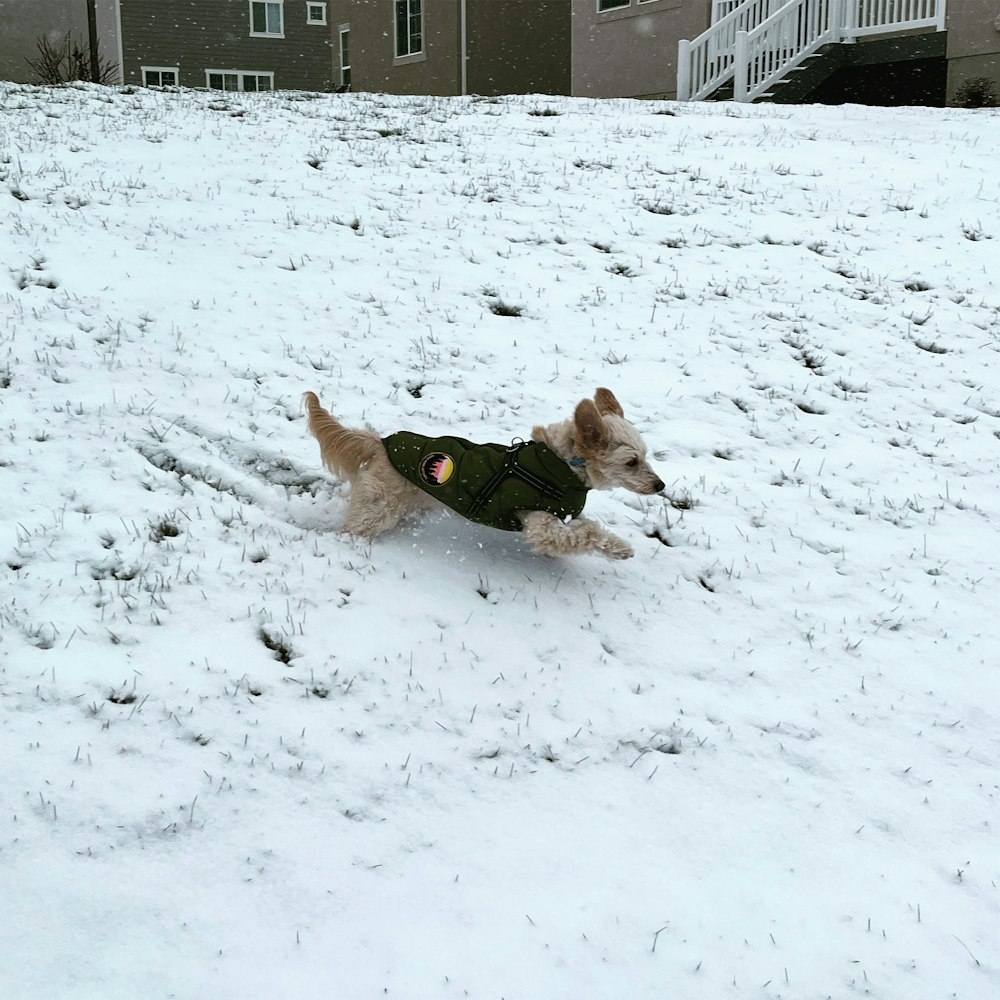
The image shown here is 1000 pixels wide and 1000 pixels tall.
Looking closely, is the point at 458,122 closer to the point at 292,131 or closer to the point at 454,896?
the point at 292,131

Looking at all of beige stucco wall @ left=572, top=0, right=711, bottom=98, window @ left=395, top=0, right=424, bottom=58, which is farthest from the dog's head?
window @ left=395, top=0, right=424, bottom=58

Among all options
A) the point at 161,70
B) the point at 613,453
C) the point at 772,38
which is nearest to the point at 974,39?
the point at 772,38

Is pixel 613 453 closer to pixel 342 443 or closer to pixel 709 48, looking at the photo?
pixel 342 443

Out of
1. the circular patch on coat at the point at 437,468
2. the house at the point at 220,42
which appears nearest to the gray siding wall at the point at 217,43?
the house at the point at 220,42

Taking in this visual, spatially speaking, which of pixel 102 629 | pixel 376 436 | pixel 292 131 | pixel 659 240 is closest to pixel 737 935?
pixel 102 629

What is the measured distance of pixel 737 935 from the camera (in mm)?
3330

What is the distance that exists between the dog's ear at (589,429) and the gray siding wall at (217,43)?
34132mm

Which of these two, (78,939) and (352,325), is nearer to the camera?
(78,939)

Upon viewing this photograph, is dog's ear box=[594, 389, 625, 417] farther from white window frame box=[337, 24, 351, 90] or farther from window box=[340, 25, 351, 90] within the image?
window box=[340, 25, 351, 90]

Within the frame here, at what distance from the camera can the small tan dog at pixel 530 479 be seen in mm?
5203

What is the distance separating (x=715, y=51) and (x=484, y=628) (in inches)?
803

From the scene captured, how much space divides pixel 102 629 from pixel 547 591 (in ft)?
7.80

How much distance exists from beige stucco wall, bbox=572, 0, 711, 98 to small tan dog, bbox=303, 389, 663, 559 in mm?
20288

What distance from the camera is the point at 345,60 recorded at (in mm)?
35781
